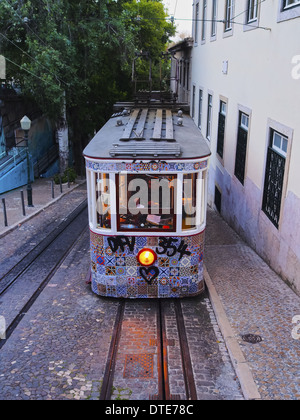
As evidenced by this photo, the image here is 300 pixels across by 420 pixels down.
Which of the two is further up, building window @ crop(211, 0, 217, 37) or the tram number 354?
building window @ crop(211, 0, 217, 37)

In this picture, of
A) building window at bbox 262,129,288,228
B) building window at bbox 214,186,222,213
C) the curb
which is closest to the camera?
the curb

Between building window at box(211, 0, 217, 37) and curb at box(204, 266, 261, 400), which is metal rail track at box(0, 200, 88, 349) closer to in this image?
curb at box(204, 266, 261, 400)

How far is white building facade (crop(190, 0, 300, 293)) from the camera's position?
7230mm

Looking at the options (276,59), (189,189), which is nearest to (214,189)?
(276,59)

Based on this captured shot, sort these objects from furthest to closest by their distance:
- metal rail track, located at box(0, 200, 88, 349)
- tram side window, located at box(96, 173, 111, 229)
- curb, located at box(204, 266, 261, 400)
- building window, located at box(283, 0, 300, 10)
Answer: metal rail track, located at box(0, 200, 88, 349)
building window, located at box(283, 0, 300, 10)
tram side window, located at box(96, 173, 111, 229)
curb, located at box(204, 266, 261, 400)

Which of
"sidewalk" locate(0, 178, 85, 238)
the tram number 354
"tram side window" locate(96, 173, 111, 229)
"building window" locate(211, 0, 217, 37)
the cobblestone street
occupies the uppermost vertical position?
"building window" locate(211, 0, 217, 37)

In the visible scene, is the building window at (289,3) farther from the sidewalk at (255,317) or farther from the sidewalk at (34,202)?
the sidewalk at (34,202)

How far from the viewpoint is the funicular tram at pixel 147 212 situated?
6320 mm

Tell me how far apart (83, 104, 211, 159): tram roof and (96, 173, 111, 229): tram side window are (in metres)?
0.40

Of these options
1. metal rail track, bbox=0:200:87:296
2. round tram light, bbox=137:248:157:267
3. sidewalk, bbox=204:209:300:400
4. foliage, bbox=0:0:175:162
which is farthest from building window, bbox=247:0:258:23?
foliage, bbox=0:0:175:162

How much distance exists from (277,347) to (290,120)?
12.8 ft

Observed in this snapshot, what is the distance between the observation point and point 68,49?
16.2m

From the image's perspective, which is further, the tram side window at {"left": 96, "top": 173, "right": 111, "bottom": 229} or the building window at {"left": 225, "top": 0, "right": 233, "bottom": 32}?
the building window at {"left": 225, "top": 0, "right": 233, "bottom": 32}

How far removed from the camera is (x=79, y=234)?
36.5ft
